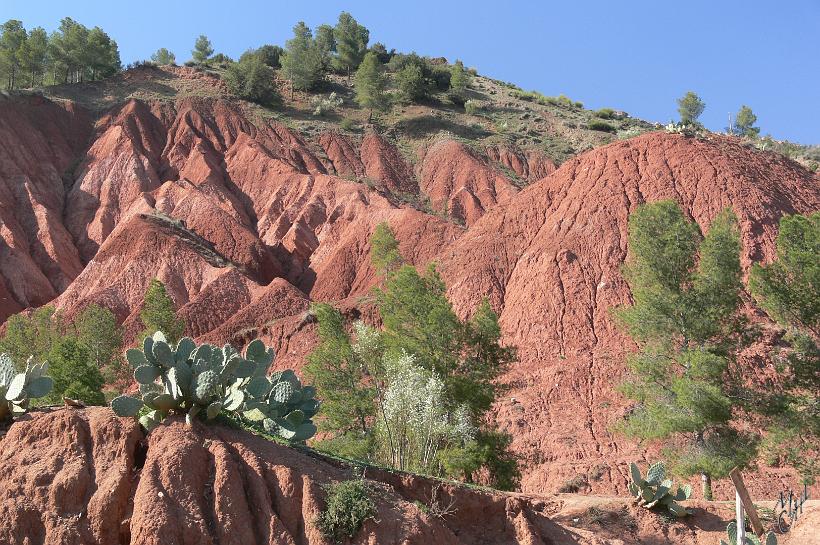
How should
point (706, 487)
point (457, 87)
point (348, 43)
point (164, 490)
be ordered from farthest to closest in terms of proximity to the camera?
point (348, 43)
point (457, 87)
point (706, 487)
point (164, 490)

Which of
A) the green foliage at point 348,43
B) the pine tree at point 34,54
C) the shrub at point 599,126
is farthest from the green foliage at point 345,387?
the green foliage at point 348,43

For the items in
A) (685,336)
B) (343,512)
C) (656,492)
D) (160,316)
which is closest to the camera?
(343,512)

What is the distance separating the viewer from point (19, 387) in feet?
34.7

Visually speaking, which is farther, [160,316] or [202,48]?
[202,48]

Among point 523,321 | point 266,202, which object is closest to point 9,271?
point 266,202

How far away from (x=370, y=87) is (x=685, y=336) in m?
56.6

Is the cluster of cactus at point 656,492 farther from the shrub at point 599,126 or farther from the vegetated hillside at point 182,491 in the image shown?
the shrub at point 599,126

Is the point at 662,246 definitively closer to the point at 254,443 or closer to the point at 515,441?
the point at 515,441

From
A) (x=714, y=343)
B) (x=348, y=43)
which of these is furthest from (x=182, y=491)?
(x=348, y=43)

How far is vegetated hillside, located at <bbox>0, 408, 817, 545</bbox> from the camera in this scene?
948 cm

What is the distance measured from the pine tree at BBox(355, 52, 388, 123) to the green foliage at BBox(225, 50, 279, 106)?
8.28 metres

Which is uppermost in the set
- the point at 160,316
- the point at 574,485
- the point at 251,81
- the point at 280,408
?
the point at 251,81

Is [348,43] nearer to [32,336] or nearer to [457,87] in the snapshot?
[457,87]

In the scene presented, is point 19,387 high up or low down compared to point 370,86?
down
